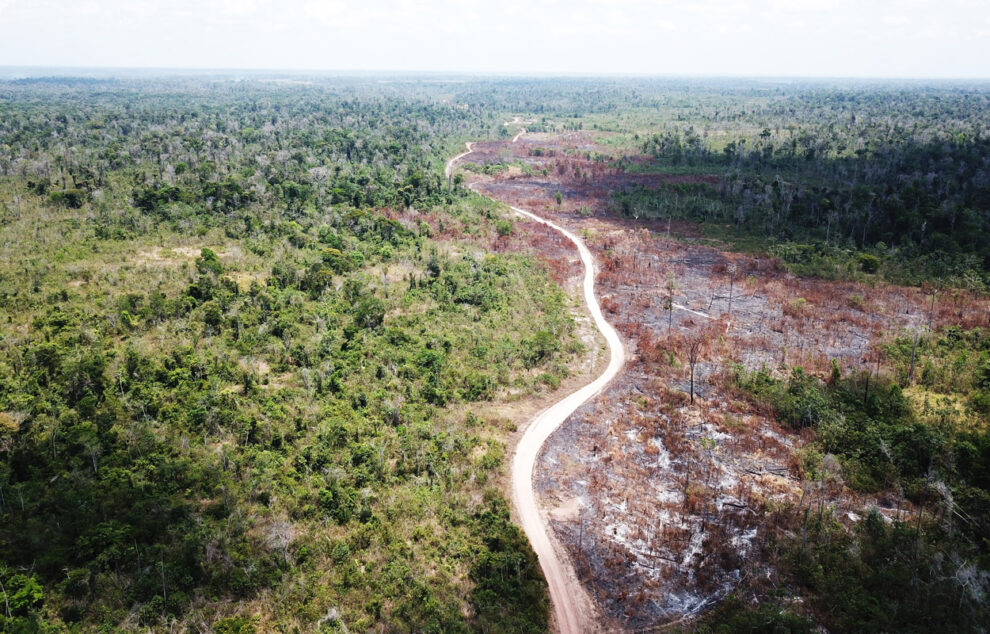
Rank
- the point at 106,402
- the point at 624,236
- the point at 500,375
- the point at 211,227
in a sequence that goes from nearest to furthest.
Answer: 1. the point at 106,402
2. the point at 500,375
3. the point at 211,227
4. the point at 624,236

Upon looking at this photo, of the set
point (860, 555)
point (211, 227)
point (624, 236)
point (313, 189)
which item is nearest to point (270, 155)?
point (313, 189)

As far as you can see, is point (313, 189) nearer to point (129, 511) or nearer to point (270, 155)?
point (270, 155)

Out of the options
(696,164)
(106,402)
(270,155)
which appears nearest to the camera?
(106,402)

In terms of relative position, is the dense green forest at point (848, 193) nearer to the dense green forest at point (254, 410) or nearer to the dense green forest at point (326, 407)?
the dense green forest at point (326, 407)

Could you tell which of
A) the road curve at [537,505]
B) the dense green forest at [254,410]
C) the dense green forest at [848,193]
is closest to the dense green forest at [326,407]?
the dense green forest at [254,410]

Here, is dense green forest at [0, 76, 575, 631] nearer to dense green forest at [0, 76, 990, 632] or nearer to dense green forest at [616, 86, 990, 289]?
dense green forest at [0, 76, 990, 632]

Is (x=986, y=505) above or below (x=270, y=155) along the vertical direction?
below
